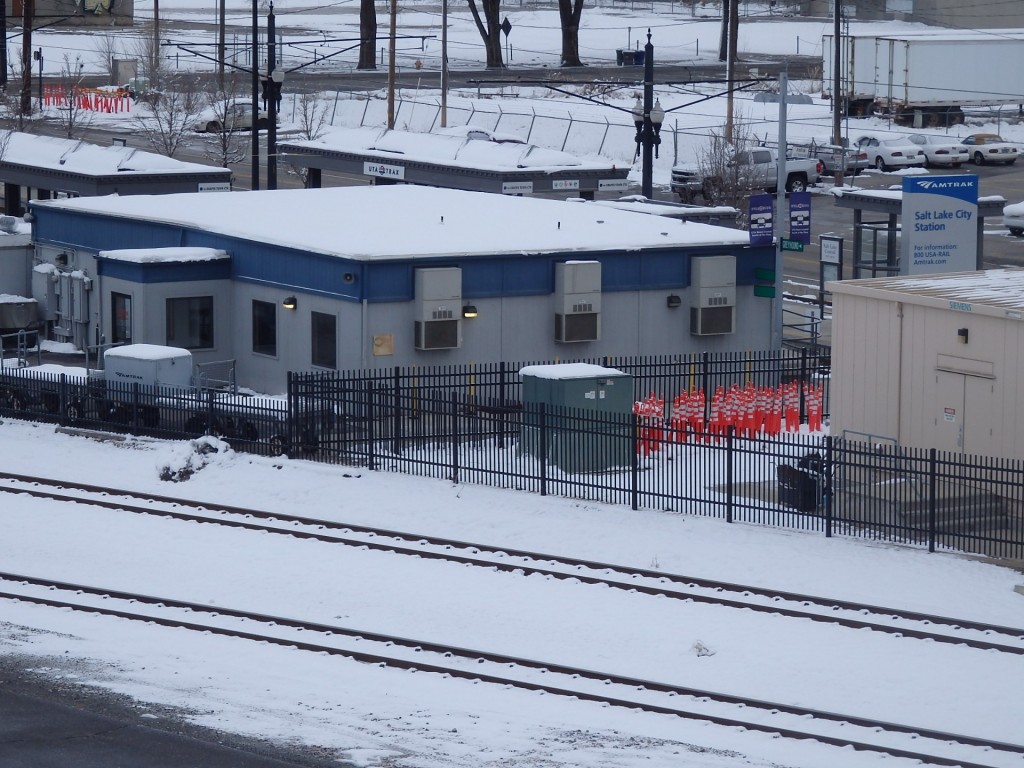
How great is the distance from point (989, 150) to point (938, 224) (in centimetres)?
4316

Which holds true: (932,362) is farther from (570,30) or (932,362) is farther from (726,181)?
(570,30)

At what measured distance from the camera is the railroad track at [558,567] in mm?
18031

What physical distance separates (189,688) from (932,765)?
658 centimetres

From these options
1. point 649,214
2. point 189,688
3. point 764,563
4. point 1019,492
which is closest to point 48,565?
point 189,688

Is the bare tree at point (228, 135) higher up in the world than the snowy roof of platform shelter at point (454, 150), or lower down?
higher up

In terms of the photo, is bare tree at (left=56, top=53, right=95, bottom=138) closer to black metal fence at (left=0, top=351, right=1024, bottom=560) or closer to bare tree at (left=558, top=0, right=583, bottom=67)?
bare tree at (left=558, top=0, right=583, bottom=67)

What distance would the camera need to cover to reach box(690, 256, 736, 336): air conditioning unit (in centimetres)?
3253

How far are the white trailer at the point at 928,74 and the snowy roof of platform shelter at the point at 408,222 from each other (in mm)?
47909

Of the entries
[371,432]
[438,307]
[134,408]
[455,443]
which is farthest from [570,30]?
[455,443]

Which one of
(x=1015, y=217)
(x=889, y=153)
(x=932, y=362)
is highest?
(x=889, y=153)

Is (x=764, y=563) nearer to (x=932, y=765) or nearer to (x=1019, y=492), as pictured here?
(x=1019, y=492)

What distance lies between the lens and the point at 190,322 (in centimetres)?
3216

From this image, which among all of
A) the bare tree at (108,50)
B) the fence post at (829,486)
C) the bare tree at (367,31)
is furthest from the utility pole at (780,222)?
the bare tree at (108,50)

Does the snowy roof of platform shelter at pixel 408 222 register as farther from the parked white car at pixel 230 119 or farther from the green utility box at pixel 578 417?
the parked white car at pixel 230 119
